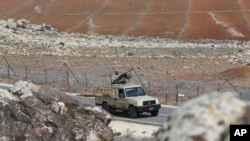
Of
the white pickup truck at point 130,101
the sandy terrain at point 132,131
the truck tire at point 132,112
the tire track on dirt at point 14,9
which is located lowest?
the sandy terrain at point 132,131

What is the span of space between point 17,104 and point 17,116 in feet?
2.35

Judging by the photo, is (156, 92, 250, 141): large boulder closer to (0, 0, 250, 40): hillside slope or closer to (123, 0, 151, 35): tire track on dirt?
(0, 0, 250, 40): hillside slope

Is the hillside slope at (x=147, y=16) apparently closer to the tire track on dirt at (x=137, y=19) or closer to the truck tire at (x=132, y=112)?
the tire track on dirt at (x=137, y=19)

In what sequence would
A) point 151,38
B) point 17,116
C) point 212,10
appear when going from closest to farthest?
point 17,116
point 151,38
point 212,10

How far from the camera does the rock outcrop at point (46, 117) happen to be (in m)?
16.6

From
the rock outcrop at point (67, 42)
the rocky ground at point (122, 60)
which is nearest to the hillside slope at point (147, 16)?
the rock outcrop at point (67, 42)

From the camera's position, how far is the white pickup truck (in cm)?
2673

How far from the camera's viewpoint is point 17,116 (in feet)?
55.4

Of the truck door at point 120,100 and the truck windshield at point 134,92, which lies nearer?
the truck door at point 120,100

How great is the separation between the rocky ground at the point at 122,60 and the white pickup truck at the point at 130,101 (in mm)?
6219

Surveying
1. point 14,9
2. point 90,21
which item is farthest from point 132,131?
point 14,9

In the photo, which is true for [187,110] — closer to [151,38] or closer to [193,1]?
[151,38]

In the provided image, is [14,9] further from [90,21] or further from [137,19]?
[137,19]

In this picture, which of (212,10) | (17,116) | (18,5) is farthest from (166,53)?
(18,5)
